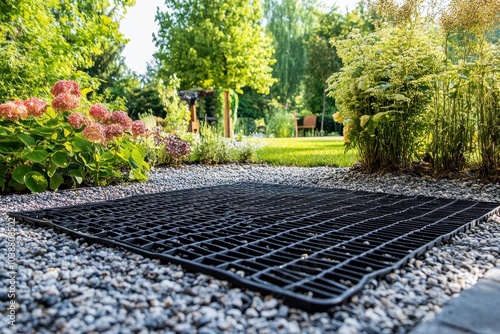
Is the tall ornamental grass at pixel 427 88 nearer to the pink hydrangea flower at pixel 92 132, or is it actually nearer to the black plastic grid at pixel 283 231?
the black plastic grid at pixel 283 231

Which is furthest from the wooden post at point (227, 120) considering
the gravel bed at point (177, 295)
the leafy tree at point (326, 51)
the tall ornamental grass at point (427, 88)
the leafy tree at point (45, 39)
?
the gravel bed at point (177, 295)

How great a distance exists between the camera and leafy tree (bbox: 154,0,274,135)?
12805 mm

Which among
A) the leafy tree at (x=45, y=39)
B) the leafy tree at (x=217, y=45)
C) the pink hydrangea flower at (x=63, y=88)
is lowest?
the pink hydrangea flower at (x=63, y=88)

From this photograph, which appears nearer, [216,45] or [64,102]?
[64,102]

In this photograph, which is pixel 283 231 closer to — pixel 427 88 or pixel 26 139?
pixel 26 139

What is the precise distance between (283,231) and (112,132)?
2.23m

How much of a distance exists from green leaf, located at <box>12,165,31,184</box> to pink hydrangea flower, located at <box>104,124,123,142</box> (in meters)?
0.72

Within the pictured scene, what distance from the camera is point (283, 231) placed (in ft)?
7.25

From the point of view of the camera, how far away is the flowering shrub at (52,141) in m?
3.50

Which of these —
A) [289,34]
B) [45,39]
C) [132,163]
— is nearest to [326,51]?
[289,34]

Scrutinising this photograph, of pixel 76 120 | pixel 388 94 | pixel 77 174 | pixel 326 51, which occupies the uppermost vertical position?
pixel 326 51

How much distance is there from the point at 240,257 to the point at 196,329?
627mm

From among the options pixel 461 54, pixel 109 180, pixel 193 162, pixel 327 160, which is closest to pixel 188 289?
pixel 109 180

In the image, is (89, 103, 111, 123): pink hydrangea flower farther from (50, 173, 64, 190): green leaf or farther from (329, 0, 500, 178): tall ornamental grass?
(329, 0, 500, 178): tall ornamental grass
